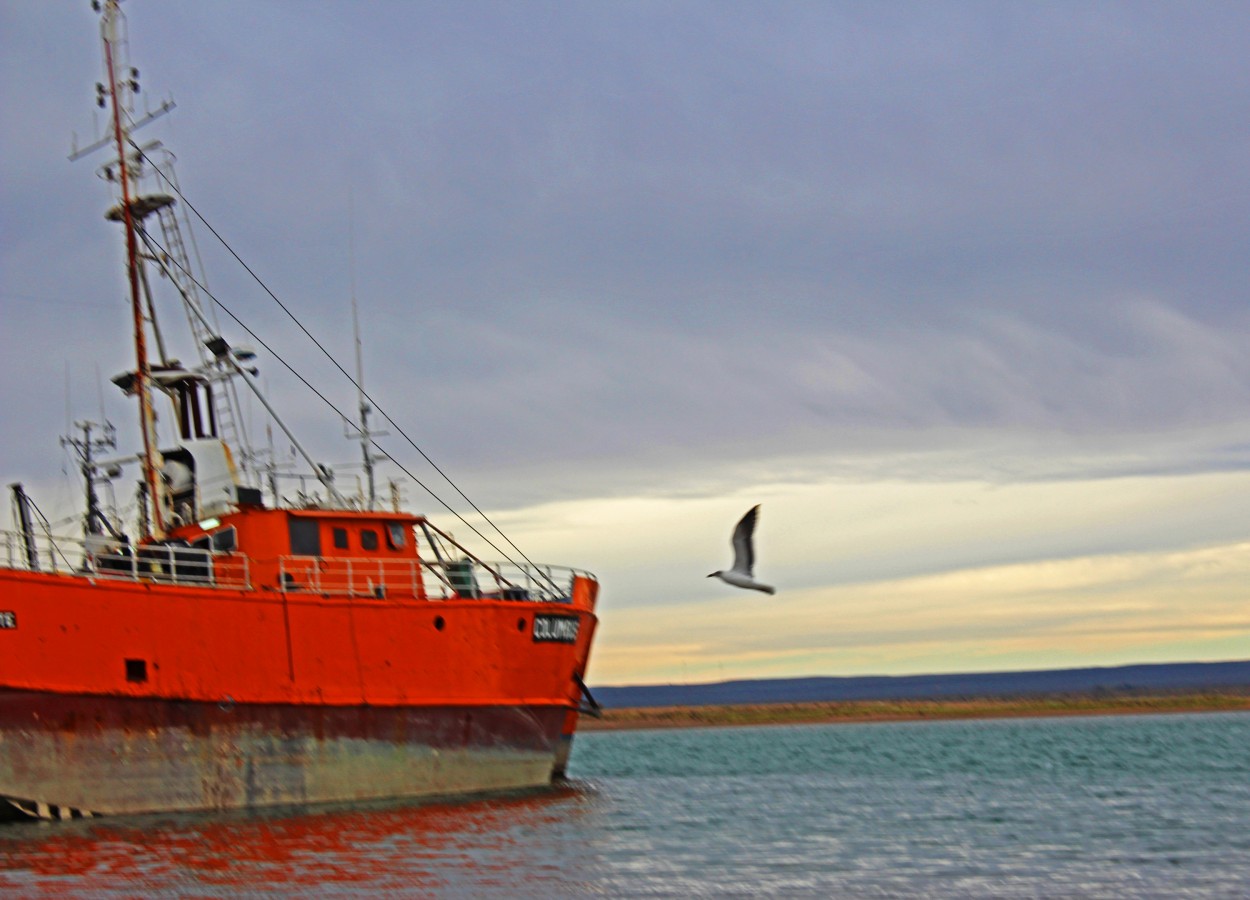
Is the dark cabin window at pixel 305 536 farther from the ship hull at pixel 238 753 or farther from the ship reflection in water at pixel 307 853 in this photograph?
the ship reflection in water at pixel 307 853

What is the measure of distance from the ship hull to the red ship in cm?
3

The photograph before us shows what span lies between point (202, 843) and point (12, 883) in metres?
3.74

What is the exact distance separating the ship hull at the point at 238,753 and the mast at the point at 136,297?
4.62 metres

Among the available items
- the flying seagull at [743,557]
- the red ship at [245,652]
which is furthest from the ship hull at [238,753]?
the flying seagull at [743,557]

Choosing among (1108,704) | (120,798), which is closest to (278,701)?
(120,798)

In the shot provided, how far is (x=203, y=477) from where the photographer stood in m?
29.5

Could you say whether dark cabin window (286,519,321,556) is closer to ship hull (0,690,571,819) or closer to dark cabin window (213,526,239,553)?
dark cabin window (213,526,239,553)

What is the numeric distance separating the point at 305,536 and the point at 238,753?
4801 mm

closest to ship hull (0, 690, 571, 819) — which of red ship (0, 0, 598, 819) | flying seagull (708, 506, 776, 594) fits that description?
red ship (0, 0, 598, 819)

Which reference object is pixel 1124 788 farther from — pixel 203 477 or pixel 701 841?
pixel 203 477

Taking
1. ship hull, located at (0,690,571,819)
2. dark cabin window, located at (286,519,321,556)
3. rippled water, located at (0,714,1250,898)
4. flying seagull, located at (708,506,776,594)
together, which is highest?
dark cabin window, located at (286,519,321,556)

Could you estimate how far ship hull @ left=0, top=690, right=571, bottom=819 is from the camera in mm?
23844

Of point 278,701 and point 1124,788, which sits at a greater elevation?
point 278,701

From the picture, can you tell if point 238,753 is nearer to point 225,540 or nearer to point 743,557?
point 225,540
